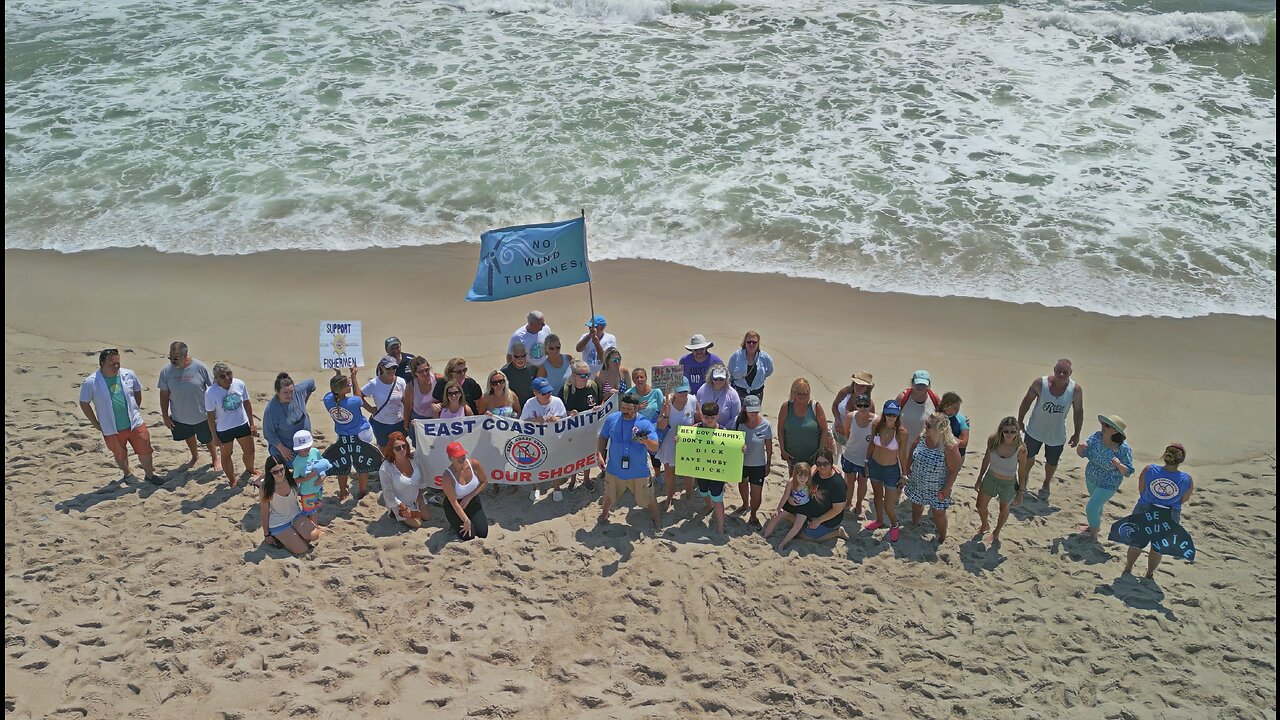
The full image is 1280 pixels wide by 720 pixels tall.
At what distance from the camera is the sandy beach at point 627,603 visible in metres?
6.45

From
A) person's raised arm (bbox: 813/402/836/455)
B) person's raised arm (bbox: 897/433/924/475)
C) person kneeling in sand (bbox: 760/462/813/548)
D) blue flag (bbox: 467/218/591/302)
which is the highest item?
blue flag (bbox: 467/218/591/302)

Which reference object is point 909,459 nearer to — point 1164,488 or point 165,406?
point 1164,488

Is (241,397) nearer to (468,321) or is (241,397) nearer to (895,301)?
(468,321)

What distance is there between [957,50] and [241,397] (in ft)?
52.5

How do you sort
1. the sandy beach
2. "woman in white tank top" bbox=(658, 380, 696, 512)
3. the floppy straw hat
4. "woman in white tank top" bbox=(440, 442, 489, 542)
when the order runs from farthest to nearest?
"woman in white tank top" bbox=(658, 380, 696, 512) → "woman in white tank top" bbox=(440, 442, 489, 542) → the floppy straw hat → the sandy beach

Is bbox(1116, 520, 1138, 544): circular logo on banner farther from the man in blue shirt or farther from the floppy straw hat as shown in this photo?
the man in blue shirt

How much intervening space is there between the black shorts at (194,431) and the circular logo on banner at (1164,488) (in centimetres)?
813

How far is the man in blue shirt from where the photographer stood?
799cm

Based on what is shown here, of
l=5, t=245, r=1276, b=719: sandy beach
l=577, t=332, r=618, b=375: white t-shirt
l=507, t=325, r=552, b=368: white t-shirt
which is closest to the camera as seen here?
l=5, t=245, r=1276, b=719: sandy beach

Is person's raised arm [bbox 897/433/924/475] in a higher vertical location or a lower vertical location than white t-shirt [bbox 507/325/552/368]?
lower

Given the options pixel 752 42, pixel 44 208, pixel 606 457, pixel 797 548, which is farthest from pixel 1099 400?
pixel 44 208

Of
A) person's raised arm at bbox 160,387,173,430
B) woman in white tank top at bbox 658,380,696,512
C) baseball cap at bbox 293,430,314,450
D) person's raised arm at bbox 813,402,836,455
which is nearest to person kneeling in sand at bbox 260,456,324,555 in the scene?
baseball cap at bbox 293,430,314,450

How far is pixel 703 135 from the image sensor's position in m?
16.7

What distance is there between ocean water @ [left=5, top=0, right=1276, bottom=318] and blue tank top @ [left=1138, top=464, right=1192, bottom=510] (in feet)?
17.8
